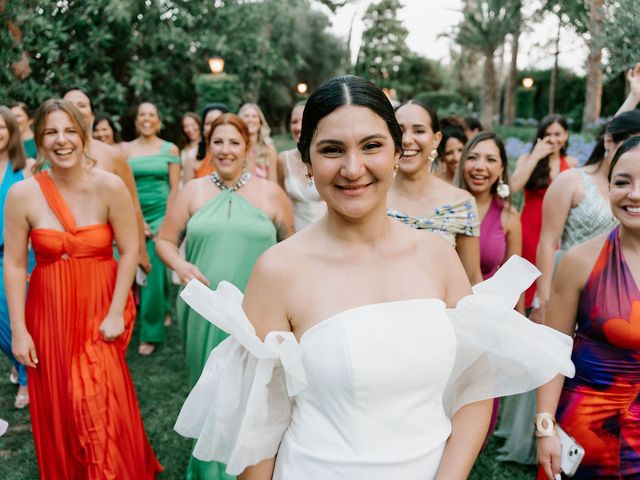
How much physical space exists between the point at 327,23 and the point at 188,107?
60.0 ft

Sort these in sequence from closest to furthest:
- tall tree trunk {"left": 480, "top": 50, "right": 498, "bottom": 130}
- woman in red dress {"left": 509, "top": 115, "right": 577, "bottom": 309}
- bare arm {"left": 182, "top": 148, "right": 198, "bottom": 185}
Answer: woman in red dress {"left": 509, "top": 115, "right": 577, "bottom": 309} → bare arm {"left": 182, "top": 148, "right": 198, "bottom": 185} → tall tree trunk {"left": 480, "top": 50, "right": 498, "bottom": 130}

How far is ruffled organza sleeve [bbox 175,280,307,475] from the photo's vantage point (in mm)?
1682

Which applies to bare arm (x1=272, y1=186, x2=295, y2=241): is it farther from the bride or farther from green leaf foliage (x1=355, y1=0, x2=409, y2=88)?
green leaf foliage (x1=355, y1=0, x2=409, y2=88)

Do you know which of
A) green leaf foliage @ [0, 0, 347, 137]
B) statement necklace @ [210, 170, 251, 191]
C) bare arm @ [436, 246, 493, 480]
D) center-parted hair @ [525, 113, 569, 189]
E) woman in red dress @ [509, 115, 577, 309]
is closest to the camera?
bare arm @ [436, 246, 493, 480]

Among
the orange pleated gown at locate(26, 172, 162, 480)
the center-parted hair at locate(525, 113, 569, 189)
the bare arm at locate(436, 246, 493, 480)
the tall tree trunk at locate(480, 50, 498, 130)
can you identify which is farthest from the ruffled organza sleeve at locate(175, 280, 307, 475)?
the tall tree trunk at locate(480, 50, 498, 130)

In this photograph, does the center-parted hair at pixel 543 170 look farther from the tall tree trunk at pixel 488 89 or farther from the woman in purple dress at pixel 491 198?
the tall tree trunk at pixel 488 89

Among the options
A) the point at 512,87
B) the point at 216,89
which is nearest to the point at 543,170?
the point at 216,89

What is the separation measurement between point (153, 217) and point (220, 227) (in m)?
3.46

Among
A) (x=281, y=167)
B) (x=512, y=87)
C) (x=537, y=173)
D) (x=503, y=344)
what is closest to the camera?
(x=503, y=344)

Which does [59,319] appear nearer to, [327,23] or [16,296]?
[16,296]

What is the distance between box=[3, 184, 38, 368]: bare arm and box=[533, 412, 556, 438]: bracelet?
2654mm

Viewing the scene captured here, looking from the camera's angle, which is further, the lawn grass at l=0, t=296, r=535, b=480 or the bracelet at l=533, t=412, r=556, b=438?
the lawn grass at l=0, t=296, r=535, b=480

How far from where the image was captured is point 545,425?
7.68 feet

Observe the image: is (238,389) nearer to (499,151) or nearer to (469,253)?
(469,253)
